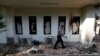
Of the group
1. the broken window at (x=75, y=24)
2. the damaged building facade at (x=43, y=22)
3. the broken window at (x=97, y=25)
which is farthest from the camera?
the broken window at (x=75, y=24)

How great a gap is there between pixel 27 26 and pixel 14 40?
1.46 meters

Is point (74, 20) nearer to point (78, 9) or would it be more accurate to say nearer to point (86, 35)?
point (78, 9)

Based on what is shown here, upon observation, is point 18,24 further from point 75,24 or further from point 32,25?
point 75,24

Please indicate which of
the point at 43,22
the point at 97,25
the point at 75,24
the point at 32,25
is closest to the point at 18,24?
the point at 32,25

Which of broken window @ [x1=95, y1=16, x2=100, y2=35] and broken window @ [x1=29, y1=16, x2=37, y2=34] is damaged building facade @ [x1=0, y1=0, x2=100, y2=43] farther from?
A: broken window @ [x1=95, y1=16, x2=100, y2=35]

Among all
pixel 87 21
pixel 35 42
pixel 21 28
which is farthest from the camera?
pixel 21 28

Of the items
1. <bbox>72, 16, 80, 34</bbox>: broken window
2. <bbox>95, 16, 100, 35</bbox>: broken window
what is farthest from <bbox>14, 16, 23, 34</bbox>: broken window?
<bbox>95, 16, 100, 35</bbox>: broken window

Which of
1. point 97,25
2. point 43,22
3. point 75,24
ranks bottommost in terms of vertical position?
point 97,25

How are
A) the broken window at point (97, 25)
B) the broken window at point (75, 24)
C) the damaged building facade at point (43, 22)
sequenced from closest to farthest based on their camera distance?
the broken window at point (97, 25)
the damaged building facade at point (43, 22)
the broken window at point (75, 24)

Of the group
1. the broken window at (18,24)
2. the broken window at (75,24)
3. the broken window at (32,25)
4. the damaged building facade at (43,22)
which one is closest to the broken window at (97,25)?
the damaged building facade at (43,22)

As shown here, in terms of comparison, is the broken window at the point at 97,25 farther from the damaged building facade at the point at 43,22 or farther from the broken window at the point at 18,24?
Answer: the broken window at the point at 18,24

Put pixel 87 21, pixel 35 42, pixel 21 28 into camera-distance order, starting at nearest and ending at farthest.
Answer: pixel 87 21 → pixel 35 42 → pixel 21 28

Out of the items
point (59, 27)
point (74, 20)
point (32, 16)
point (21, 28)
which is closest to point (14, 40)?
point (21, 28)

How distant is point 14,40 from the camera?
10414mm
